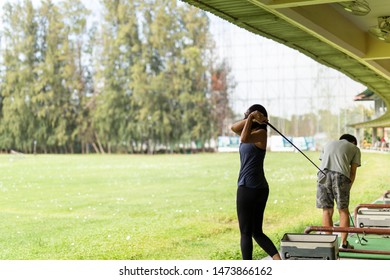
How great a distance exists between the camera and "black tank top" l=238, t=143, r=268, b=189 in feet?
11.3

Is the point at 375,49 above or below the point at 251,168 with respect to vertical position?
above

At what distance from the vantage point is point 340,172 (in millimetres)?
Result: 4598

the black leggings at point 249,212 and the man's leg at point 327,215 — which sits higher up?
the black leggings at point 249,212

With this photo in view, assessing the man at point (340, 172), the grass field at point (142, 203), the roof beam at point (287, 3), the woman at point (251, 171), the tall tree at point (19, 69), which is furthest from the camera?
the tall tree at point (19, 69)

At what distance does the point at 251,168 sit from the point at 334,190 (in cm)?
138

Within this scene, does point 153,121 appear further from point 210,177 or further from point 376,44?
point 376,44

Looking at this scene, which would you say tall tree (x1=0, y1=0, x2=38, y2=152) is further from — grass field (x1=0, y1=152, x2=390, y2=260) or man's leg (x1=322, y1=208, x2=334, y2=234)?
man's leg (x1=322, y1=208, x2=334, y2=234)

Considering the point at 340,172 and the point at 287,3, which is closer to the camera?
the point at 287,3

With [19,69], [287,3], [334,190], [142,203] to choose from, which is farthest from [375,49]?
[19,69]

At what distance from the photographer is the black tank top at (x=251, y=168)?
3.44 metres

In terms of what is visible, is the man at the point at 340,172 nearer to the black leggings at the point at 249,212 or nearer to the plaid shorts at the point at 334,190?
the plaid shorts at the point at 334,190

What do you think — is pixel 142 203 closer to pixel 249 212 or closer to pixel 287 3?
pixel 249 212

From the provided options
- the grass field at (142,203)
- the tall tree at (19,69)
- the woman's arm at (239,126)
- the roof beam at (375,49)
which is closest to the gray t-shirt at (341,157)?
the roof beam at (375,49)

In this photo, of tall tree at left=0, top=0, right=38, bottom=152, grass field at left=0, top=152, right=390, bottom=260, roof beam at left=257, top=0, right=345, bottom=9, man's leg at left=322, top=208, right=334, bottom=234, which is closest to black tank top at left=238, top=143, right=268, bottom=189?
roof beam at left=257, top=0, right=345, bottom=9
